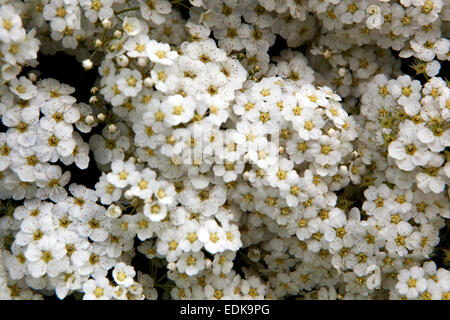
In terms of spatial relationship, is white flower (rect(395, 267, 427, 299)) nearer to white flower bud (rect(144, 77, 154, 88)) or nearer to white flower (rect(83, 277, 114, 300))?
white flower (rect(83, 277, 114, 300))

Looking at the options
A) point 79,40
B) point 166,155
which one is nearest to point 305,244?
point 166,155

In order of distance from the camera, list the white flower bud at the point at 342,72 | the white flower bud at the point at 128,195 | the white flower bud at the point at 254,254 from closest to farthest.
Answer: the white flower bud at the point at 128,195, the white flower bud at the point at 254,254, the white flower bud at the point at 342,72

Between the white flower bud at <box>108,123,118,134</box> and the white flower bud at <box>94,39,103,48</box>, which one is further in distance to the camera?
the white flower bud at <box>108,123,118,134</box>

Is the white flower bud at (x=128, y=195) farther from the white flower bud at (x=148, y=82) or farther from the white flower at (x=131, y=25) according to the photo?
the white flower at (x=131, y=25)

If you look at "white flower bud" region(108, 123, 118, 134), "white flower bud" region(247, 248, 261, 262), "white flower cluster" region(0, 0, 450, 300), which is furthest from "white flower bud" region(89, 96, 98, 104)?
"white flower bud" region(247, 248, 261, 262)

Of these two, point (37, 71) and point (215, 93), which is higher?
point (215, 93)

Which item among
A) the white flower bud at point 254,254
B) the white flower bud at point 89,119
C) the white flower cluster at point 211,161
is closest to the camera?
the white flower cluster at point 211,161

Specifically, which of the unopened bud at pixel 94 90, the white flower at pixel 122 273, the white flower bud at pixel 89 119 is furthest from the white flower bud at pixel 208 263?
the unopened bud at pixel 94 90

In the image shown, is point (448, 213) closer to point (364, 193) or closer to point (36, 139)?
point (364, 193)

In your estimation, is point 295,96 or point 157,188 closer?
point 157,188
